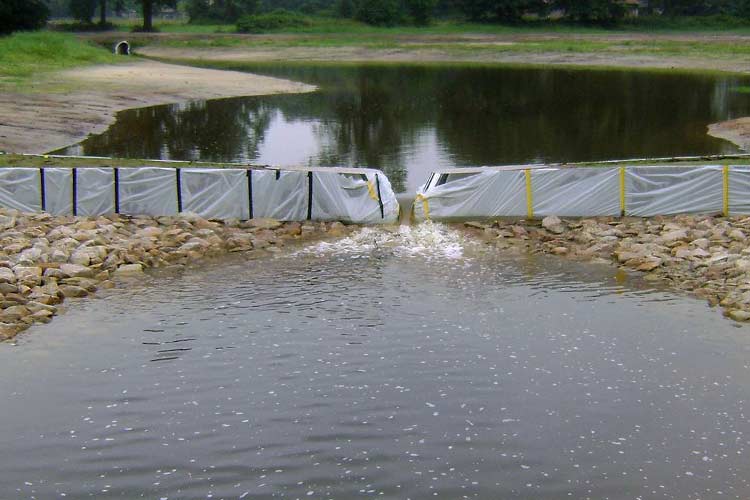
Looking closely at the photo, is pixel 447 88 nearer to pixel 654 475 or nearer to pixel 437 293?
pixel 437 293

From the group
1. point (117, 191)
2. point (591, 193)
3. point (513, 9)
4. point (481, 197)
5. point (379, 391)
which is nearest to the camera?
point (379, 391)

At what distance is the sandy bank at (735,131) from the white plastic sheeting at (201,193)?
16547 millimetres

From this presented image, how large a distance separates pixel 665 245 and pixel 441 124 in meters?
21.7

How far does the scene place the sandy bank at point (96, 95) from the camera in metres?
33.2

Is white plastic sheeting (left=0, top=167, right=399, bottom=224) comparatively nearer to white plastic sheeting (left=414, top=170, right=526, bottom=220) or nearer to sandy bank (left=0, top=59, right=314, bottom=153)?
white plastic sheeting (left=414, top=170, right=526, bottom=220)

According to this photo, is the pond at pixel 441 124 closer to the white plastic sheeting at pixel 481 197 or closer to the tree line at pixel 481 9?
the white plastic sheeting at pixel 481 197

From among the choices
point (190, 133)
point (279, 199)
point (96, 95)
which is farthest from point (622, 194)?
point (96, 95)

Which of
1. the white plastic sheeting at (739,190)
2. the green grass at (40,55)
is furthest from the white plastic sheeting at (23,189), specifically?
the green grass at (40,55)

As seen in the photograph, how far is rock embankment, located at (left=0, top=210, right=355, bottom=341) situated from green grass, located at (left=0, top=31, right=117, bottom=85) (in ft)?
97.3

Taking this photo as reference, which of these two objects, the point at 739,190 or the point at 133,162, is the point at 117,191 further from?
the point at 739,190

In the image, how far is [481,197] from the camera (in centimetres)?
2244

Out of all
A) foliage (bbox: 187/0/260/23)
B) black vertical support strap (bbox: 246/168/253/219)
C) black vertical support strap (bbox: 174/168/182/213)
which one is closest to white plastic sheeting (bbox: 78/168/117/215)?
black vertical support strap (bbox: 174/168/182/213)

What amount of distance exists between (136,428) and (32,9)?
2439 inches

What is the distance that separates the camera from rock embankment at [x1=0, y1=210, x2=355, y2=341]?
16.7 meters
